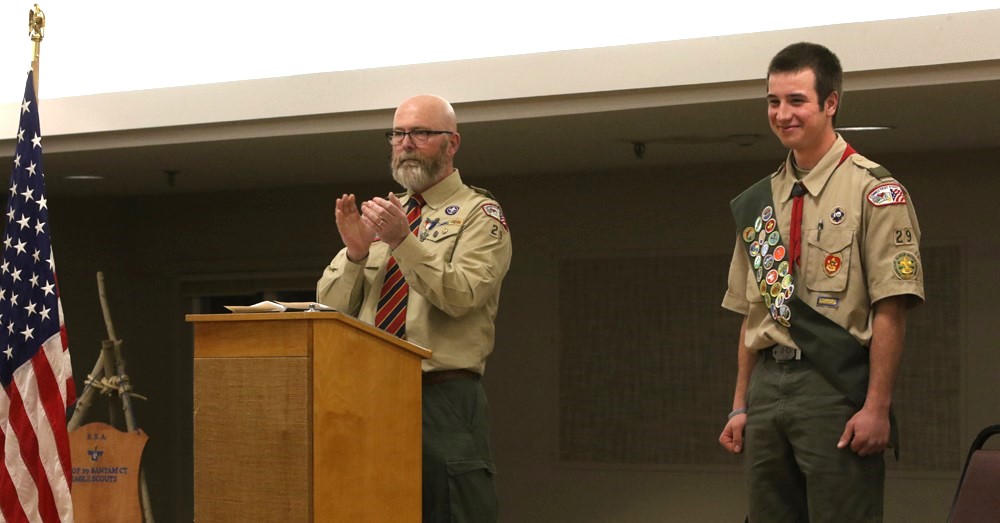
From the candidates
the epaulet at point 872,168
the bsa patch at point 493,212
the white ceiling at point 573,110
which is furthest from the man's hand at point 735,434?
the white ceiling at point 573,110

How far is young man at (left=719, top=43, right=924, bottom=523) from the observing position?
2.53 metres

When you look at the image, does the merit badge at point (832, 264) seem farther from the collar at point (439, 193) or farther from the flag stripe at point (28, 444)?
the flag stripe at point (28, 444)

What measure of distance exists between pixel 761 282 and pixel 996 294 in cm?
395

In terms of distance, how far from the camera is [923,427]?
6234 mm

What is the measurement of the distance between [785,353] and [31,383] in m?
2.92

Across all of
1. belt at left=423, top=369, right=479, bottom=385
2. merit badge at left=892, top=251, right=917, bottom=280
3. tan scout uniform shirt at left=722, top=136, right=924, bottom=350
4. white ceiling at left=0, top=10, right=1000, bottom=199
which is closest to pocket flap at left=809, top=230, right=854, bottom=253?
tan scout uniform shirt at left=722, top=136, right=924, bottom=350

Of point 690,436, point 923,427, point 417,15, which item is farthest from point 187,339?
point 923,427

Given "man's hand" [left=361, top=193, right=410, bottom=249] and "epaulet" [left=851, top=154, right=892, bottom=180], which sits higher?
"epaulet" [left=851, top=154, right=892, bottom=180]

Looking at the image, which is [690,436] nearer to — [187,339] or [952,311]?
[952,311]

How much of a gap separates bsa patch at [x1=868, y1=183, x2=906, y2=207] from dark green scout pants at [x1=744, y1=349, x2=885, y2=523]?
0.36 m

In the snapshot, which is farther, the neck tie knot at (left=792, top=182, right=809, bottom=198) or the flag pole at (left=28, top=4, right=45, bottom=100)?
the flag pole at (left=28, top=4, right=45, bottom=100)

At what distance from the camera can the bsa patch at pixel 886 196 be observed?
2584mm

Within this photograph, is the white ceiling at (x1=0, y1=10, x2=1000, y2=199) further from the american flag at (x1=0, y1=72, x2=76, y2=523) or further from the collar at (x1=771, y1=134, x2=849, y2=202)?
the collar at (x1=771, y1=134, x2=849, y2=202)

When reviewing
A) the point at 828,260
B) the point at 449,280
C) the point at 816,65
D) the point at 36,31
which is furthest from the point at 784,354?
the point at 36,31
